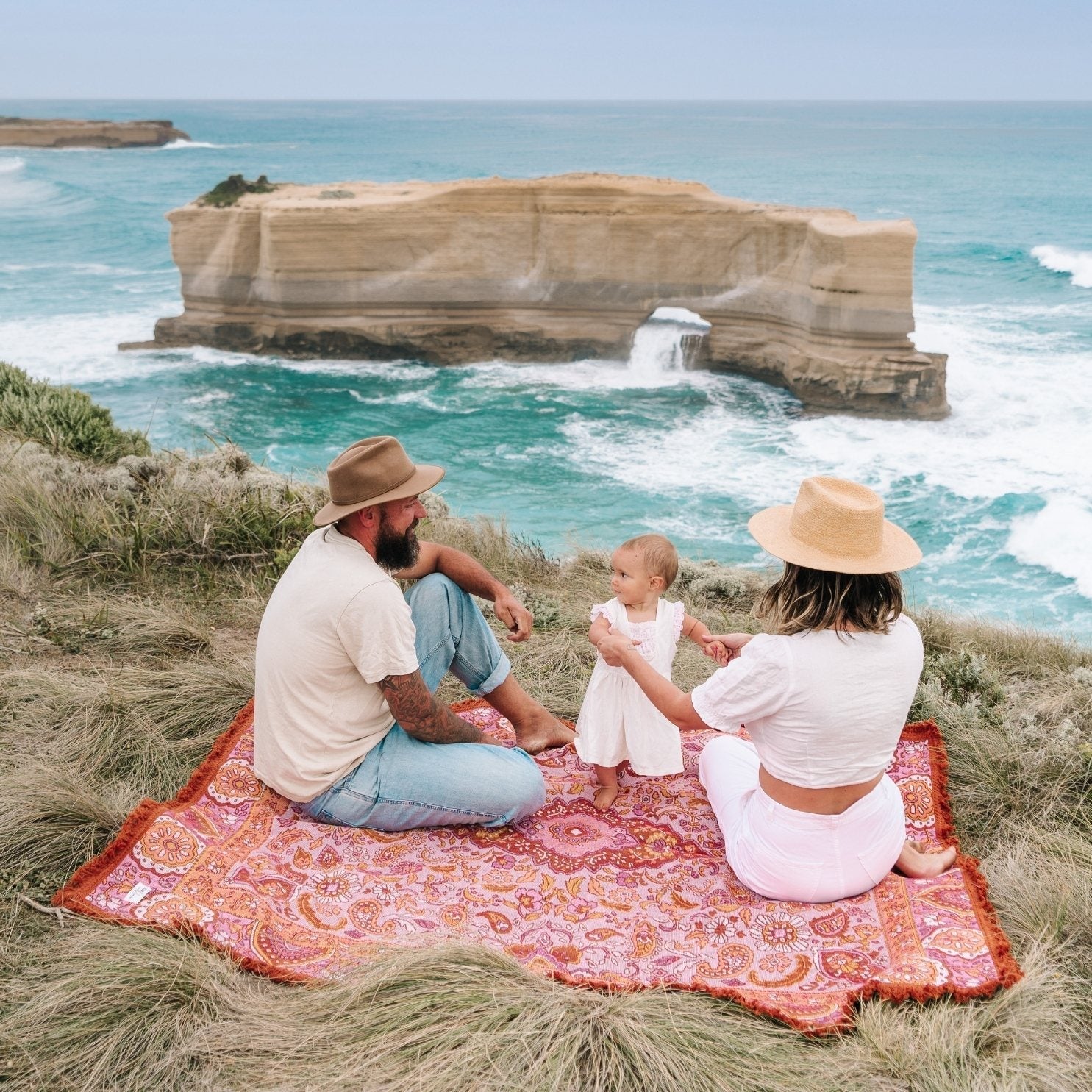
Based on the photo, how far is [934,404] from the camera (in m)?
24.4

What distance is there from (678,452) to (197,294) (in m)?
15.9

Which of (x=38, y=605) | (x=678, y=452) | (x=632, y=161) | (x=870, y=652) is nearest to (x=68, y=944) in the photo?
(x=870, y=652)

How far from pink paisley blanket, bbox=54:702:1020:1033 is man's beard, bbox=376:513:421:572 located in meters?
0.93

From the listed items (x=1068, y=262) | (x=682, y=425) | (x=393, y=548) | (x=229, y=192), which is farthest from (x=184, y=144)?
(x=393, y=548)

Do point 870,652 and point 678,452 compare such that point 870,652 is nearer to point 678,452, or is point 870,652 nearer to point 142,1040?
point 142,1040

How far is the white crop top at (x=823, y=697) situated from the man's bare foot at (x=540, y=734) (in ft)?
4.27

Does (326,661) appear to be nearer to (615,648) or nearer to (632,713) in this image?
(615,648)

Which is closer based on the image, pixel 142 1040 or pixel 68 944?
pixel 142 1040

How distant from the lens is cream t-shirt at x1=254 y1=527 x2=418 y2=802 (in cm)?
306

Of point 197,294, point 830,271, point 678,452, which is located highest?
point 830,271

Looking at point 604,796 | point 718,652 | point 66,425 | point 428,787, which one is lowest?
point 66,425

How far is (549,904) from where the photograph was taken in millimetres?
3148

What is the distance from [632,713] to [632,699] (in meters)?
0.05

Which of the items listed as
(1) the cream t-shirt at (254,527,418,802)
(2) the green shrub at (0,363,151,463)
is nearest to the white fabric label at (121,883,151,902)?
(1) the cream t-shirt at (254,527,418,802)
